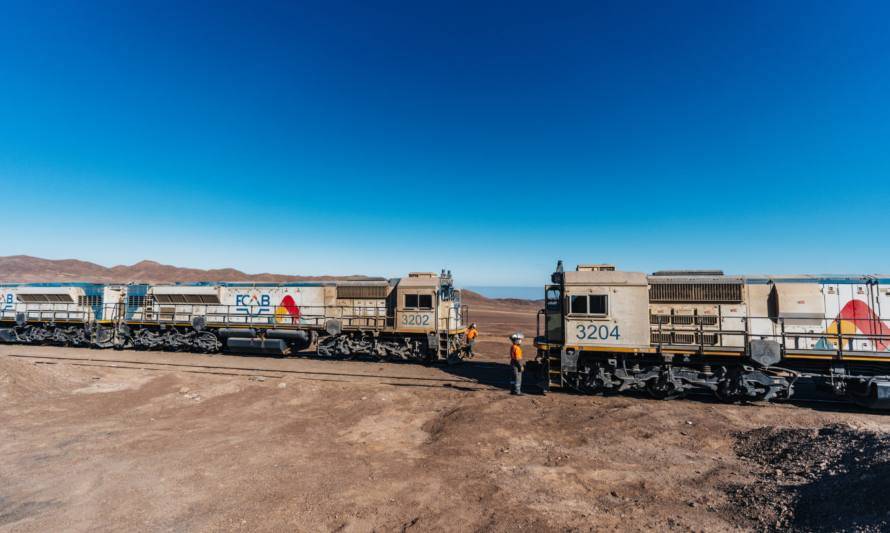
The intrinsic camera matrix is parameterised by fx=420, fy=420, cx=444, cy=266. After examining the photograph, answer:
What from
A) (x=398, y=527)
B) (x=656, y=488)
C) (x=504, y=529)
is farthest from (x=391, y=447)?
(x=656, y=488)

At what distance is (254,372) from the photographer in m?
17.4

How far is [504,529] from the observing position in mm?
5469

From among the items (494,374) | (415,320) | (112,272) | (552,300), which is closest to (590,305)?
(552,300)

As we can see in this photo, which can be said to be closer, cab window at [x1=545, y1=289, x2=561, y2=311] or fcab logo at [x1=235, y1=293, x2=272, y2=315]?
cab window at [x1=545, y1=289, x2=561, y2=311]

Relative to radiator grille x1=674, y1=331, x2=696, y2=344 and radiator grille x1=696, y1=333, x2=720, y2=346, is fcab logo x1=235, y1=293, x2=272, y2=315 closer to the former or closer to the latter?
radiator grille x1=674, y1=331, x2=696, y2=344

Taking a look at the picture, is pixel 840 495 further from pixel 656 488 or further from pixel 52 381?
pixel 52 381

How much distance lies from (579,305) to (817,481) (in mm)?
7161

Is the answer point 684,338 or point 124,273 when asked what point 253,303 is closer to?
point 684,338

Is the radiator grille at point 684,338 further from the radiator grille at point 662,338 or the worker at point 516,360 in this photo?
the worker at point 516,360

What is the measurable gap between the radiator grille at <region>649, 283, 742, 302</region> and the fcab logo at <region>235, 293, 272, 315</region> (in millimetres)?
18205

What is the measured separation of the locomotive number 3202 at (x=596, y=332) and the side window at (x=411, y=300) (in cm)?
860

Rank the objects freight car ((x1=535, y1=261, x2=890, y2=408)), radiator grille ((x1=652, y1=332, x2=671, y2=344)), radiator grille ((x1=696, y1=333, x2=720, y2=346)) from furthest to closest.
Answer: radiator grille ((x1=652, y1=332, x2=671, y2=344))
radiator grille ((x1=696, y1=333, x2=720, y2=346))
freight car ((x1=535, y1=261, x2=890, y2=408))

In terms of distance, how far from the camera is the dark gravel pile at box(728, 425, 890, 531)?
5020 millimetres

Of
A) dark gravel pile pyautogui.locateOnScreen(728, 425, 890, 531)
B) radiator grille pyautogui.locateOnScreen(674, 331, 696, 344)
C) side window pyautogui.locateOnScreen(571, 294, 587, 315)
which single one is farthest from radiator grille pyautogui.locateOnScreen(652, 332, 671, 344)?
dark gravel pile pyautogui.locateOnScreen(728, 425, 890, 531)
